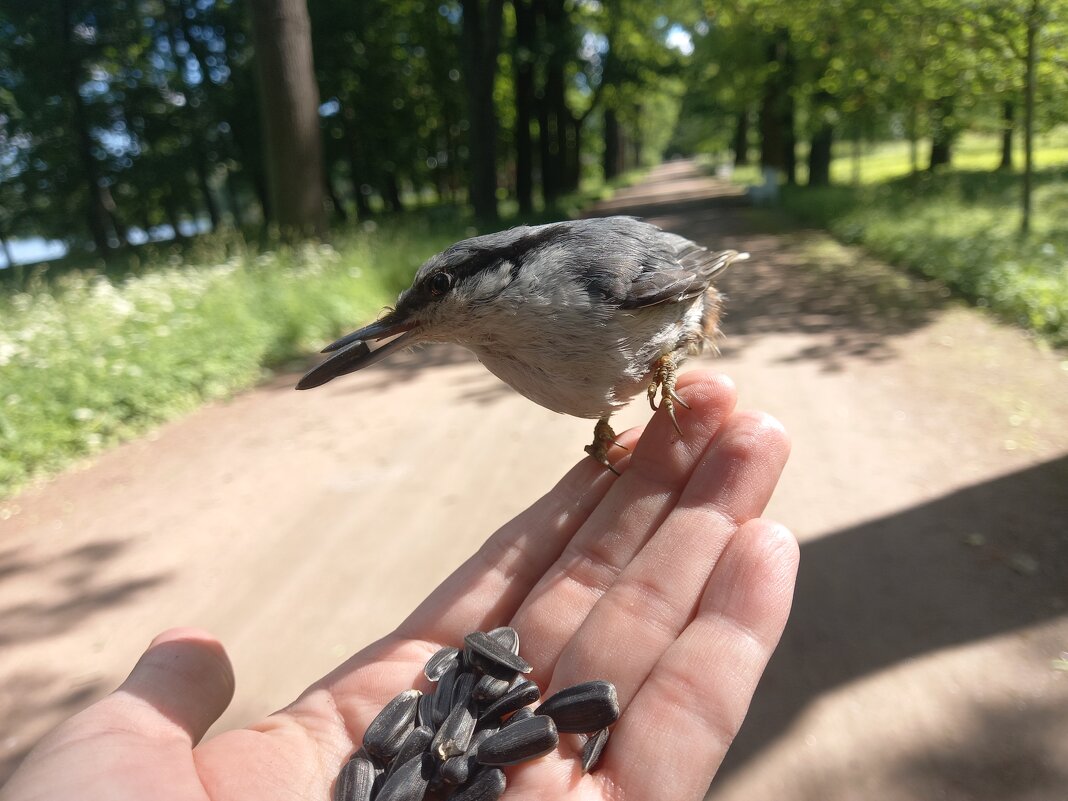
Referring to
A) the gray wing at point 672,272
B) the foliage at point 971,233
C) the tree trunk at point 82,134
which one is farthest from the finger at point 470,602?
the tree trunk at point 82,134

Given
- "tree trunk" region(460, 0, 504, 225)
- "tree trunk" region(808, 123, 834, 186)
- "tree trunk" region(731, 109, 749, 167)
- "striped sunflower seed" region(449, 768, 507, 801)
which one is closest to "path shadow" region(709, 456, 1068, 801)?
"striped sunflower seed" region(449, 768, 507, 801)

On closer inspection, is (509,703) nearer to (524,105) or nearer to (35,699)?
(35,699)

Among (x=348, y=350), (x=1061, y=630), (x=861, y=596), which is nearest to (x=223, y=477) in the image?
(x=348, y=350)

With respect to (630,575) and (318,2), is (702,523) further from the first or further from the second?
(318,2)

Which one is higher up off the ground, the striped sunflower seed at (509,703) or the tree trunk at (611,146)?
the tree trunk at (611,146)

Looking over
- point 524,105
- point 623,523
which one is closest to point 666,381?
point 623,523

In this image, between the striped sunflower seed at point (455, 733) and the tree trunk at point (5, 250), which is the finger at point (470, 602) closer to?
the striped sunflower seed at point (455, 733)
